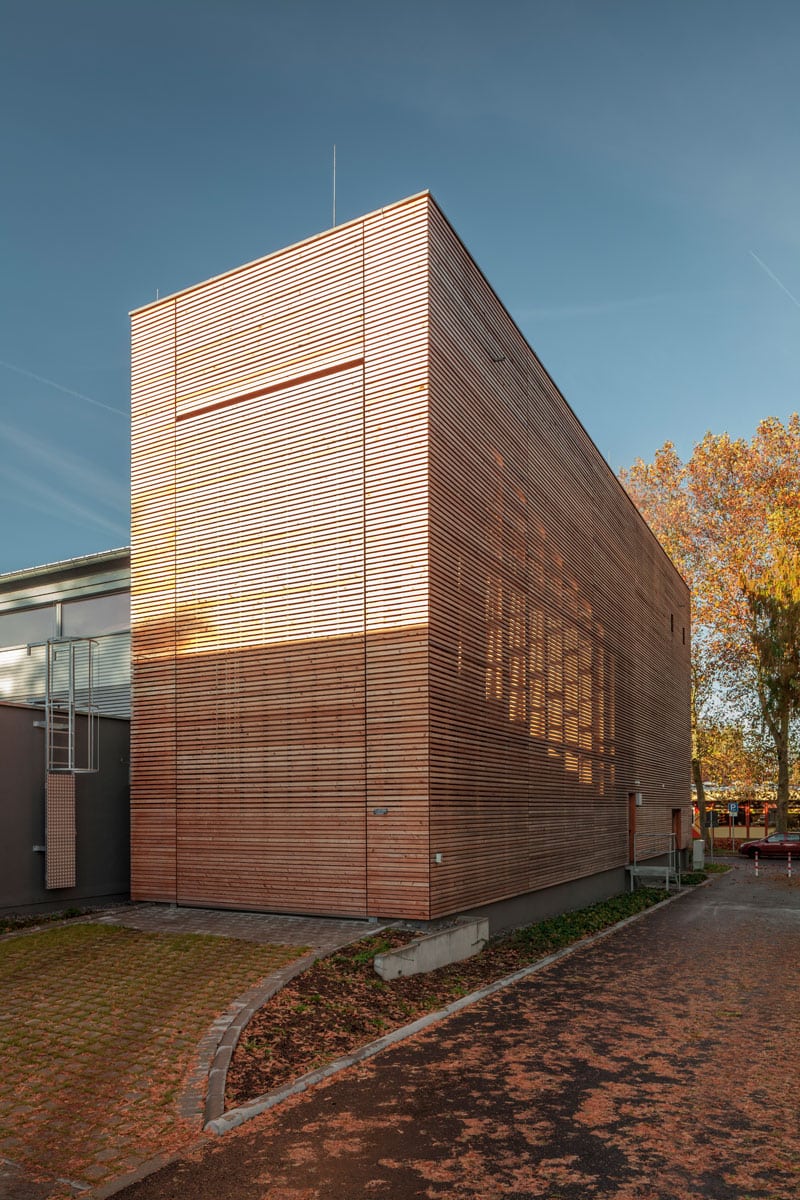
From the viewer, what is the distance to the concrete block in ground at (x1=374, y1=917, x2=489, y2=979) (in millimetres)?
9609

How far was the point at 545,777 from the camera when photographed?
52.3 ft

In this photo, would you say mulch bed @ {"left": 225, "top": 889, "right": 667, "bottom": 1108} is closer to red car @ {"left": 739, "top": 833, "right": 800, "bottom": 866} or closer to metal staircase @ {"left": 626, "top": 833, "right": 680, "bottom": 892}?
metal staircase @ {"left": 626, "top": 833, "right": 680, "bottom": 892}

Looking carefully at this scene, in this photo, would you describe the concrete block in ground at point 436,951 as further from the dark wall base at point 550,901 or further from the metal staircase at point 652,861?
the metal staircase at point 652,861

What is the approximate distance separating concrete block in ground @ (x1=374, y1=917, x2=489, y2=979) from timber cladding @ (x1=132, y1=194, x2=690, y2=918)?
0.39 meters

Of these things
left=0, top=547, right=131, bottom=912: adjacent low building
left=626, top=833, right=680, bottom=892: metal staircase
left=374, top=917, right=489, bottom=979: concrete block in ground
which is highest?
left=0, top=547, right=131, bottom=912: adjacent low building

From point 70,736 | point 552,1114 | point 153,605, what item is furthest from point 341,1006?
point 153,605

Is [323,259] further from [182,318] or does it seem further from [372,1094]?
[372,1094]

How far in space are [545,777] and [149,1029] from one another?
942 centimetres

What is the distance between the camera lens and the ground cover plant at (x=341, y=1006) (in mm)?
6980

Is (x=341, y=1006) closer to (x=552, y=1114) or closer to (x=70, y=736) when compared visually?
(x=552, y=1114)

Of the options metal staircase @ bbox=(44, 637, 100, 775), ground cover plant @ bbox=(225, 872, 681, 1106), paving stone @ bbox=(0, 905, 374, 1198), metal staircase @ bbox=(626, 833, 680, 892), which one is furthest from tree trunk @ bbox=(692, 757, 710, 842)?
paving stone @ bbox=(0, 905, 374, 1198)

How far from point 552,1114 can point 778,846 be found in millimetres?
33542

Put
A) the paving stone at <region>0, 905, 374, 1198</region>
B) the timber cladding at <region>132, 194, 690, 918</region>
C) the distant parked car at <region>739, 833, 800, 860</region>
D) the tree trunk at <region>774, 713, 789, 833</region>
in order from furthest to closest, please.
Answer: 1. the tree trunk at <region>774, 713, 789, 833</region>
2. the distant parked car at <region>739, 833, 800, 860</region>
3. the timber cladding at <region>132, 194, 690, 918</region>
4. the paving stone at <region>0, 905, 374, 1198</region>

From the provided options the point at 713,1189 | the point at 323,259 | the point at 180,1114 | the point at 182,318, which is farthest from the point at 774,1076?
the point at 182,318
